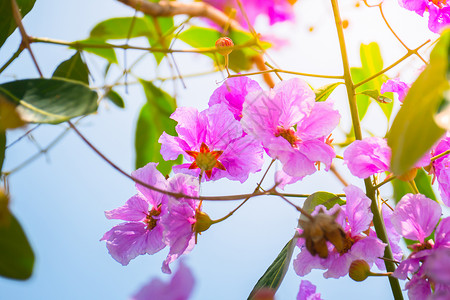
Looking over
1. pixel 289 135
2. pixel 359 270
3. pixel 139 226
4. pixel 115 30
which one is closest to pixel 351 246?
pixel 359 270

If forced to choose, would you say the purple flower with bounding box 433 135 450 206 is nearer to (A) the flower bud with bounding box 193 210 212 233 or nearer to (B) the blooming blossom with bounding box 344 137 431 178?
(B) the blooming blossom with bounding box 344 137 431 178

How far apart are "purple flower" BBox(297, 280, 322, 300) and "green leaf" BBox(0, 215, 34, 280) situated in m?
0.29

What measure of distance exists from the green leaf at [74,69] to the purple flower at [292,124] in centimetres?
26

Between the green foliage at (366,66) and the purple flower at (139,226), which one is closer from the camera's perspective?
the purple flower at (139,226)

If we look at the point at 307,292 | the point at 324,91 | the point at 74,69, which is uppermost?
the point at 74,69

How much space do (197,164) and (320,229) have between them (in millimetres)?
220

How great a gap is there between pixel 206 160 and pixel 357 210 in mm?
180

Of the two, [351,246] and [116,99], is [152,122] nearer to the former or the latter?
[116,99]

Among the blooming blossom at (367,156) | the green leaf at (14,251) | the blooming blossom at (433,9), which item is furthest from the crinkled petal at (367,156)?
the green leaf at (14,251)

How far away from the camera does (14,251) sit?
330mm

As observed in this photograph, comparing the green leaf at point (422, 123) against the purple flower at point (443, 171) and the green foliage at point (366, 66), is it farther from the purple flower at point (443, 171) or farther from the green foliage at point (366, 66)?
the green foliage at point (366, 66)

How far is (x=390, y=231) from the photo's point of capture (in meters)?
0.60

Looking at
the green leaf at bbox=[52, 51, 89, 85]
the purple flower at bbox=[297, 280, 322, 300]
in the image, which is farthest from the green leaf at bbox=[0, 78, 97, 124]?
the purple flower at bbox=[297, 280, 322, 300]

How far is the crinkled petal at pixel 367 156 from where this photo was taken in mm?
472
